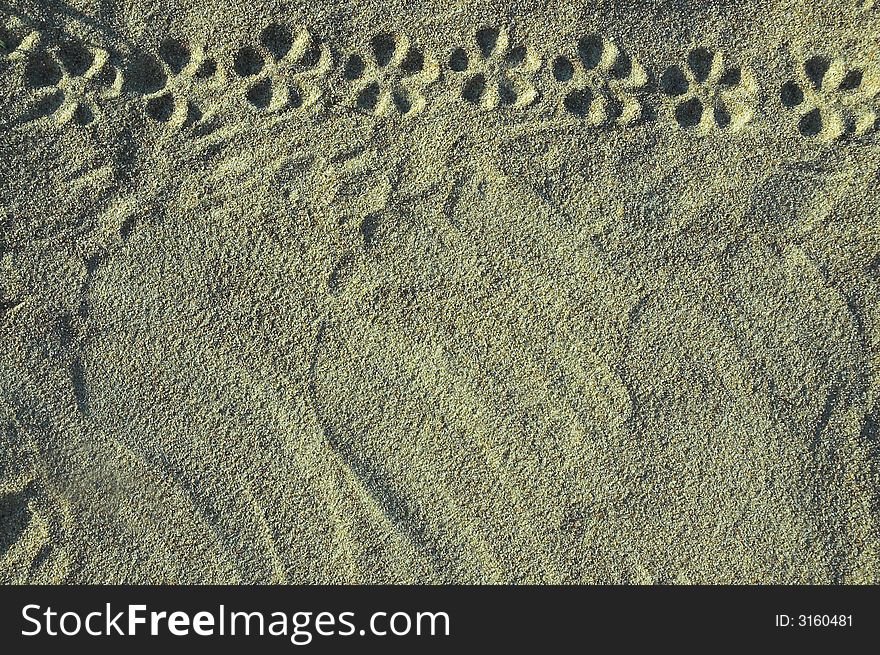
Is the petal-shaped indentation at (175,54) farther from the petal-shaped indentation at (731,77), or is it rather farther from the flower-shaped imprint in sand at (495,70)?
the petal-shaped indentation at (731,77)

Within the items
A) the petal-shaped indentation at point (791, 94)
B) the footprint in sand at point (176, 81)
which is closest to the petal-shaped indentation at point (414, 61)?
the footprint in sand at point (176, 81)

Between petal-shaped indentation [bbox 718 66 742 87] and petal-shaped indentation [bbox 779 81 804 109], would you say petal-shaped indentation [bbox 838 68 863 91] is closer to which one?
petal-shaped indentation [bbox 779 81 804 109]

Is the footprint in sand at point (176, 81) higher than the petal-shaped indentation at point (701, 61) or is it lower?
higher

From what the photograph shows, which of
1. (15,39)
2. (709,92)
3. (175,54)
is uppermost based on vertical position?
(15,39)

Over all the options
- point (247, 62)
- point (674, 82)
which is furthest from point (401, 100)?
point (674, 82)

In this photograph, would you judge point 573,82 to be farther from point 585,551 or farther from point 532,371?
point 585,551

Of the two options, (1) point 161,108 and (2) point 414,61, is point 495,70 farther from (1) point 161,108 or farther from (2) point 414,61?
(1) point 161,108

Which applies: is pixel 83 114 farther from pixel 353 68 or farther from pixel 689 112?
pixel 689 112

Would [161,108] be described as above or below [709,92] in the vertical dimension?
above
